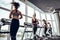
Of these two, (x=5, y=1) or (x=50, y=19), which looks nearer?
(x=5, y=1)

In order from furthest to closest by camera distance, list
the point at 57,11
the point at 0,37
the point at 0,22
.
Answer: the point at 57,11 < the point at 0,37 < the point at 0,22

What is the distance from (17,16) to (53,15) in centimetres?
1085

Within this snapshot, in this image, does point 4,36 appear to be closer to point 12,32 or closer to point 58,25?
point 12,32

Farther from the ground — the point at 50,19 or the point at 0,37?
the point at 50,19

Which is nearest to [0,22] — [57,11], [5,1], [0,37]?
[0,37]

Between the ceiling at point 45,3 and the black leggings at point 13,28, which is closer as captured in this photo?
the black leggings at point 13,28

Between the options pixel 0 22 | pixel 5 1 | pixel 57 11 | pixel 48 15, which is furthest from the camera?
pixel 57 11

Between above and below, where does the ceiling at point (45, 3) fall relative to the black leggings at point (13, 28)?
above

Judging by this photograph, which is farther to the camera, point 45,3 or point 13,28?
point 45,3

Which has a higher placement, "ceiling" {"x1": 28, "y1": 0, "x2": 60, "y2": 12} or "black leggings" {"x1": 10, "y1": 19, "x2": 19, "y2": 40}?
"ceiling" {"x1": 28, "y1": 0, "x2": 60, "y2": 12}

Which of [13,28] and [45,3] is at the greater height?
[45,3]

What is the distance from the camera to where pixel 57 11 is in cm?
1402

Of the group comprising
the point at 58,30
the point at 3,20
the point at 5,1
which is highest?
the point at 5,1

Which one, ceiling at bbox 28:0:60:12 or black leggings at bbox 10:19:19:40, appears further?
ceiling at bbox 28:0:60:12
